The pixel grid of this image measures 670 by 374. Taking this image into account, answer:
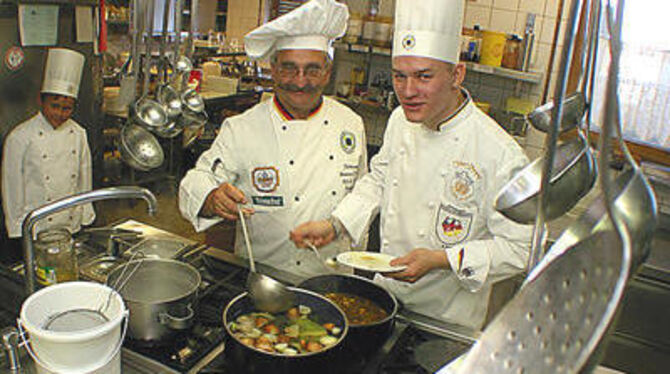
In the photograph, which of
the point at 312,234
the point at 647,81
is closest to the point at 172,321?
the point at 312,234

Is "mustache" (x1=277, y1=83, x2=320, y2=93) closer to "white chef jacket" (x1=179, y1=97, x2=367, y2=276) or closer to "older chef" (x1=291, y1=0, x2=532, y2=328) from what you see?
"white chef jacket" (x1=179, y1=97, x2=367, y2=276)

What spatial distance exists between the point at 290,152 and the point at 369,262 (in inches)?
26.3

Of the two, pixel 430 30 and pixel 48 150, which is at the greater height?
pixel 430 30

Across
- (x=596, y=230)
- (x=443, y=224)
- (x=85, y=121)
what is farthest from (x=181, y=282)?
(x=85, y=121)

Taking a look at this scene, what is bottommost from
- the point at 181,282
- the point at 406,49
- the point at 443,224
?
the point at 181,282

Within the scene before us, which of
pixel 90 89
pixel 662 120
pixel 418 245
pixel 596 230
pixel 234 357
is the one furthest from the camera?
pixel 662 120

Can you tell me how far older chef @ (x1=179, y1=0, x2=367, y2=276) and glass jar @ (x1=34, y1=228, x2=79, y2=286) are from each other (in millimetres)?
570

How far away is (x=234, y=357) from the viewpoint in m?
1.04

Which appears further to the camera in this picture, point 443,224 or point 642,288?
point 642,288

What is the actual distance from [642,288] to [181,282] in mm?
2157

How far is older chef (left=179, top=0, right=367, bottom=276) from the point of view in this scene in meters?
1.89

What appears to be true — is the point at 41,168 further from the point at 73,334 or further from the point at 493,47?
the point at 493,47

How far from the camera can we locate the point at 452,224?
1659 millimetres

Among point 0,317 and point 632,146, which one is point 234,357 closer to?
point 0,317
